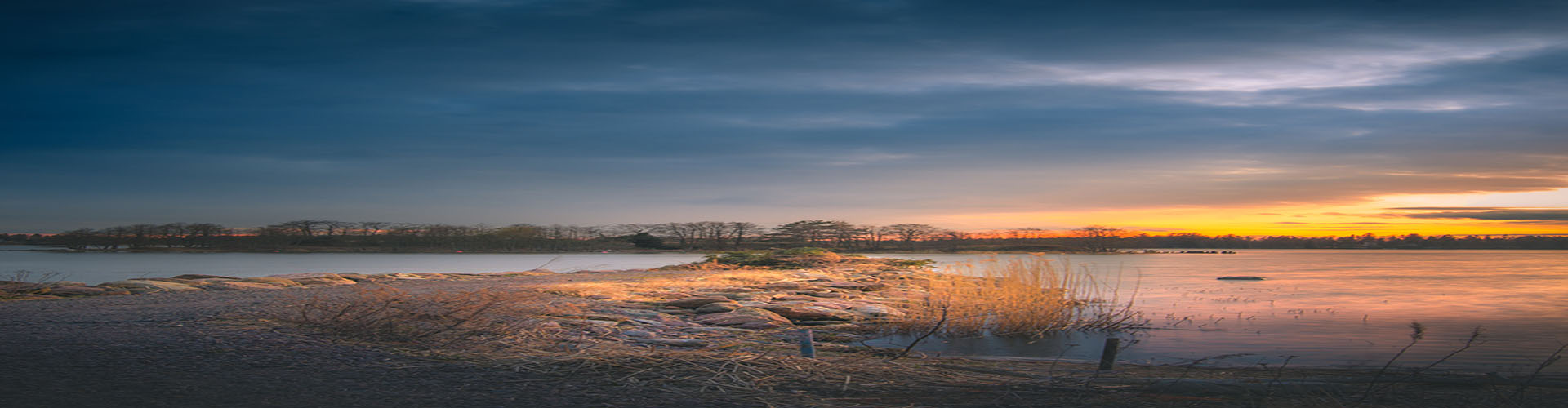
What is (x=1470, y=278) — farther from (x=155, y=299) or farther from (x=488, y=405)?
(x=155, y=299)

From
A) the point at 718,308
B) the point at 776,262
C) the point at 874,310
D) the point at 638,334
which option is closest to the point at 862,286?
the point at 874,310

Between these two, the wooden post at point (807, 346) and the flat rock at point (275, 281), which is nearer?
the wooden post at point (807, 346)

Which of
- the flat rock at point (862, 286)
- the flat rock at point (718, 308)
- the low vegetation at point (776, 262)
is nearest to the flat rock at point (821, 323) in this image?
the flat rock at point (718, 308)

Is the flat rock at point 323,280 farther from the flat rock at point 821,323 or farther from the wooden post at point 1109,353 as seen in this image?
the wooden post at point 1109,353

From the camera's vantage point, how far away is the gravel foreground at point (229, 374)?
420cm

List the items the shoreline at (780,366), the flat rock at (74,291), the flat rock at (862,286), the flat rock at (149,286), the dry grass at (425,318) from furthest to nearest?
1. the flat rock at (862,286)
2. the flat rock at (149,286)
3. the flat rock at (74,291)
4. the dry grass at (425,318)
5. the shoreline at (780,366)

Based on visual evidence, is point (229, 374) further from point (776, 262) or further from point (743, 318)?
point (776, 262)

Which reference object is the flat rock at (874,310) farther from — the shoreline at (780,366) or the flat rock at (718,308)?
the flat rock at (718,308)

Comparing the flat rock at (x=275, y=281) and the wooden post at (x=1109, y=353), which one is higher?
the flat rock at (x=275, y=281)

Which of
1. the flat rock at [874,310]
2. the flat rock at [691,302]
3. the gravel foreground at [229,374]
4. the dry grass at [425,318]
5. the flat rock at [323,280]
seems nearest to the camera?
the gravel foreground at [229,374]

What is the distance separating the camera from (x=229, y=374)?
4883mm

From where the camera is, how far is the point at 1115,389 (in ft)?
15.1

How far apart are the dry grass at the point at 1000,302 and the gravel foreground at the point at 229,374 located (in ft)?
16.7

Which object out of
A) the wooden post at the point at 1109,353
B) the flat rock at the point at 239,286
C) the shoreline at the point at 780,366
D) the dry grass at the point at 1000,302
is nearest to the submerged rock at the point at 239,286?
the flat rock at the point at 239,286
